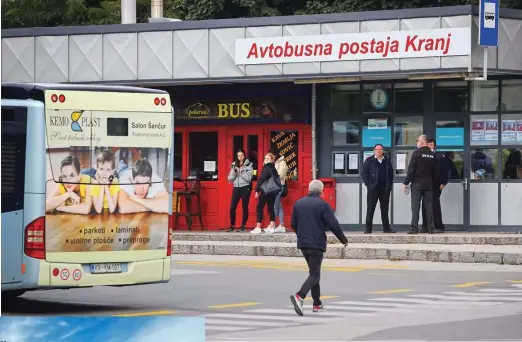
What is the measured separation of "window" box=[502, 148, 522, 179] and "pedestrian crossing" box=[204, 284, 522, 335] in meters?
10.3

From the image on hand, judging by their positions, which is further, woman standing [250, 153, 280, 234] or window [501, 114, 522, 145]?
woman standing [250, 153, 280, 234]

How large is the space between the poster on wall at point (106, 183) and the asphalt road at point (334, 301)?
1022mm

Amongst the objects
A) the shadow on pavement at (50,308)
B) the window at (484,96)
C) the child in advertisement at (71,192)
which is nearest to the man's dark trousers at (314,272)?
the shadow on pavement at (50,308)

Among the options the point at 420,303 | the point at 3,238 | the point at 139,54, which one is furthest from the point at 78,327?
the point at 139,54

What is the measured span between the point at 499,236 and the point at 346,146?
15.9 ft

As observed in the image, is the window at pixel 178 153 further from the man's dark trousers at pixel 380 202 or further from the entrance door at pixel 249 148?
the man's dark trousers at pixel 380 202

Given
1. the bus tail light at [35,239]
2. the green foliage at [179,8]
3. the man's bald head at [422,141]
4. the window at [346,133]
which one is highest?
the green foliage at [179,8]

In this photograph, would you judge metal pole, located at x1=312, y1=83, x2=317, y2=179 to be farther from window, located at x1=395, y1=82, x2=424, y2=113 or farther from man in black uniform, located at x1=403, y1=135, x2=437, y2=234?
man in black uniform, located at x1=403, y1=135, x2=437, y2=234

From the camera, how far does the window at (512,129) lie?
28844 millimetres

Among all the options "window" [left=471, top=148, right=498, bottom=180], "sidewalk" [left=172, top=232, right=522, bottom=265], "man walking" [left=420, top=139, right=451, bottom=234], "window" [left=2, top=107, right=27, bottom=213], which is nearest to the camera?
"window" [left=2, top=107, right=27, bottom=213]

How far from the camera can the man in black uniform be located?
27719 mm

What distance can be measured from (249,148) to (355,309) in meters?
15.4

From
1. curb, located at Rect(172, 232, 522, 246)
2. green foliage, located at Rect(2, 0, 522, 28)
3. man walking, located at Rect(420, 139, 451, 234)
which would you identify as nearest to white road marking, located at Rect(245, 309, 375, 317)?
curb, located at Rect(172, 232, 522, 246)

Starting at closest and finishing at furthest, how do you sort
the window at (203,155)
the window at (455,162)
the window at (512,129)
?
1. the window at (512,129)
2. the window at (455,162)
3. the window at (203,155)
